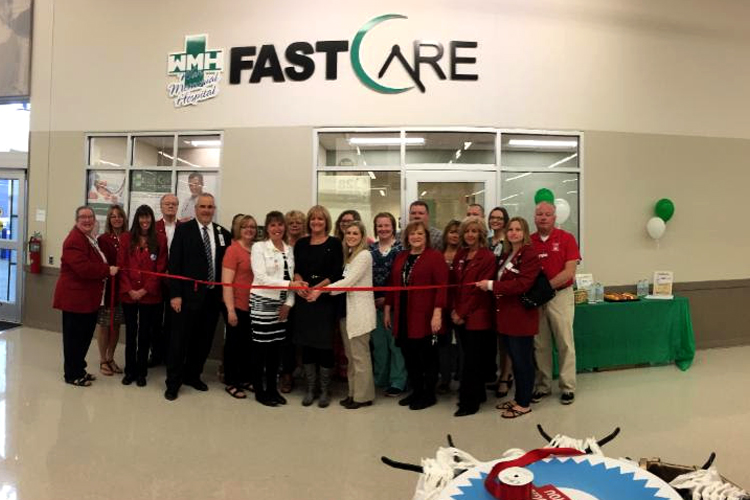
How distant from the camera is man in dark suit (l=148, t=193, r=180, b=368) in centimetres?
455

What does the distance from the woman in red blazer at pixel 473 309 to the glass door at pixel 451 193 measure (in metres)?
1.61

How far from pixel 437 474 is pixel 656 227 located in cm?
492

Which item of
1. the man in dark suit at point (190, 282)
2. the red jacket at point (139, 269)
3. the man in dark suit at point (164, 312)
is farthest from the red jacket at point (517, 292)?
the man in dark suit at point (164, 312)

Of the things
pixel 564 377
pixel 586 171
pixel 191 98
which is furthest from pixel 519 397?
pixel 191 98

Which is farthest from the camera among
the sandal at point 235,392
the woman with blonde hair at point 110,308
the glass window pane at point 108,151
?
the glass window pane at point 108,151

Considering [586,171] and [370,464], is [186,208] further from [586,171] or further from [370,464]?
[586,171]

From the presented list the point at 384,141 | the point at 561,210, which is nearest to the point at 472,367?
the point at 561,210

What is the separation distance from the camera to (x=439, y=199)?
5.22 meters

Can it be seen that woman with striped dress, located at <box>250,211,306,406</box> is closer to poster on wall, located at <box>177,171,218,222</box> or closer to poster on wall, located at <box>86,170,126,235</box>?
poster on wall, located at <box>177,171,218,222</box>

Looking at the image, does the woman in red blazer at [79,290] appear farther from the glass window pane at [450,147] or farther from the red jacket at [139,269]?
the glass window pane at [450,147]

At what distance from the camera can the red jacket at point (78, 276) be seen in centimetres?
388

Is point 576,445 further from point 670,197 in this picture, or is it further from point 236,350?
point 670,197

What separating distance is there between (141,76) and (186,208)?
1686 mm

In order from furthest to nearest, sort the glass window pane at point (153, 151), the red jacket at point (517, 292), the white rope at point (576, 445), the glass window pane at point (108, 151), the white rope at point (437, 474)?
1. the glass window pane at point (108, 151)
2. the glass window pane at point (153, 151)
3. the red jacket at point (517, 292)
4. the white rope at point (576, 445)
5. the white rope at point (437, 474)
